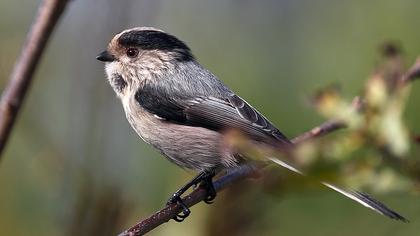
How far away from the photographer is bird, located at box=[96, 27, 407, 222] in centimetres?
308

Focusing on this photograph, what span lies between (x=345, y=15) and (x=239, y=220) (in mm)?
3660

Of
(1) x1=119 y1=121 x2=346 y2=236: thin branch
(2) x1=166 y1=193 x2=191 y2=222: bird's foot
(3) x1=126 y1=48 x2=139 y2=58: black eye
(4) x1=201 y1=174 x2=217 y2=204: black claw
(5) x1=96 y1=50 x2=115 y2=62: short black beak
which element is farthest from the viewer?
(3) x1=126 y1=48 x2=139 y2=58: black eye

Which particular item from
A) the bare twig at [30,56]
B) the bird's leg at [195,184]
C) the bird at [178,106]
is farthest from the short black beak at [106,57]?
the bare twig at [30,56]

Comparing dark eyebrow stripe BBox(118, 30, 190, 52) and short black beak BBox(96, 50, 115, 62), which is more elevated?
dark eyebrow stripe BBox(118, 30, 190, 52)

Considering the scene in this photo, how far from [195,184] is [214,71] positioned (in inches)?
53.4

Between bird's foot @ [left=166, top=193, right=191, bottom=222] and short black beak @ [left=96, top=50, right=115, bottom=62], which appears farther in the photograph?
short black beak @ [left=96, top=50, right=115, bottom=62]

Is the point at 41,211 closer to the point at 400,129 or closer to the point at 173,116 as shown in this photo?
the point at 173,116

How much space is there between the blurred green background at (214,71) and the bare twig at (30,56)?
0.70 ft

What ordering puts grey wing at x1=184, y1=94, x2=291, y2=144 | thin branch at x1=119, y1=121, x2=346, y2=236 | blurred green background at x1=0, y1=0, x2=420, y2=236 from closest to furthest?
blurred green background at x1=0, y1=0, x2=420, y2=236 < thin branch at x1=119, y1=121, x2=346, y2=236 < grey wing at x1=184, y1=94, x2=291, y2=144

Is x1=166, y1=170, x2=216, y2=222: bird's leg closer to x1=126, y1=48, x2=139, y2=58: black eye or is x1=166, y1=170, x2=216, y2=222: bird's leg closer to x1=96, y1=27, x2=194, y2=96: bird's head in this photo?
Answer: x1=96, y1=27, x2=194, y2=96: bird's head

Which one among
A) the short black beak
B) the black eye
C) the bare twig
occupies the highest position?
the bare twig

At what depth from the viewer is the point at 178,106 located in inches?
128

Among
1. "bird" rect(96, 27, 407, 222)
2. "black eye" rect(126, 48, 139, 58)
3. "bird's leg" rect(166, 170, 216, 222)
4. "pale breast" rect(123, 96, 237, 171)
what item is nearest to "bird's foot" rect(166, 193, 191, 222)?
"bird's leg" rect(166, 170, 216, 222)

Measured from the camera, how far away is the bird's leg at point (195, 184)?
8.05ft
